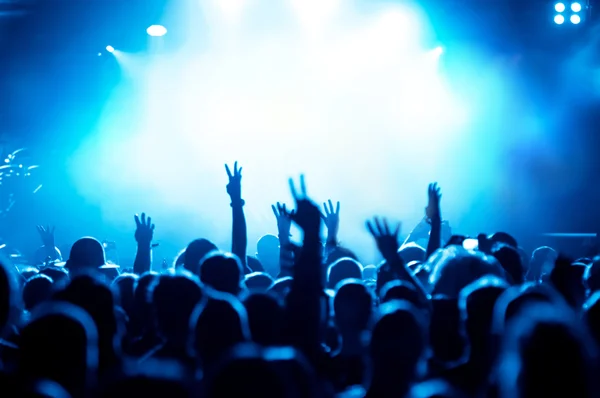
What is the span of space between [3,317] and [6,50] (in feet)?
36.4

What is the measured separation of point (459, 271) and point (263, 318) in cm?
116

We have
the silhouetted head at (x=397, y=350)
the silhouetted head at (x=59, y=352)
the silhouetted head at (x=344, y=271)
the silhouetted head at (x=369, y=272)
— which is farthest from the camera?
the silhouetted head at (x=369, y=272)

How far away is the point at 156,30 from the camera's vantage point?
12.5 m

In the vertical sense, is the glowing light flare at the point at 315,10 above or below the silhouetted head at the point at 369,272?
above

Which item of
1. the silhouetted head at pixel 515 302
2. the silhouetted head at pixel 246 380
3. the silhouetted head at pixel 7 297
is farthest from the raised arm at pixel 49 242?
the silhouetted head at pixel 246 380

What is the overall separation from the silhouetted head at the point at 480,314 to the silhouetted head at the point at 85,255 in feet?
9.62

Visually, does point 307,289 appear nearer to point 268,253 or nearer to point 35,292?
point 35,292

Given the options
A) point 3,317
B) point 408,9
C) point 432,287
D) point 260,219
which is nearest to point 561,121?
point 408,9

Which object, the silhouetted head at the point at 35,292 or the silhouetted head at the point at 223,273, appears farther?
the silhouetted head at the point at 35,292

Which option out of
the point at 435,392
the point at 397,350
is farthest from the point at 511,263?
the point at 435,392

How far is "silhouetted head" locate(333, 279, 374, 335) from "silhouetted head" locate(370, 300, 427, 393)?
0.71m

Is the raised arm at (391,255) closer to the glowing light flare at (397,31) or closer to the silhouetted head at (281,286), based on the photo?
the silhouetted head at (281,286)

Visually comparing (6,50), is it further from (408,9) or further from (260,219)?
(408,9)

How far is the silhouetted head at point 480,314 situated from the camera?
247 centimetres
